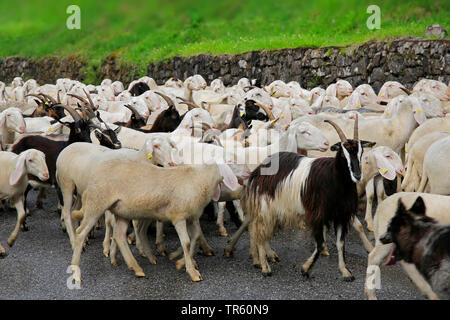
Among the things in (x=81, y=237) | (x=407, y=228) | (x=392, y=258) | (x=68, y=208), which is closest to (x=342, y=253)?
(x=392, y=258)

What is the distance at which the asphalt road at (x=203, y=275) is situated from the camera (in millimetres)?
5016

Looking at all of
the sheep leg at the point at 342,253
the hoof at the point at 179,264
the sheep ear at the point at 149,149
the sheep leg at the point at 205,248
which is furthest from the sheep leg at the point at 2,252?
the sheep leg at the point at 342,253

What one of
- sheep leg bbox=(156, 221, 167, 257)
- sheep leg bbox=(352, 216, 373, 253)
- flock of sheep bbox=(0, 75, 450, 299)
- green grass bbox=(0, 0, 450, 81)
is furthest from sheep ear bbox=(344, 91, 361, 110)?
sheep leg bbox=(156, 221, 167, 257)

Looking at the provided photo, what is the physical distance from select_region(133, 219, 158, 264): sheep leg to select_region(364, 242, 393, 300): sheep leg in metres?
2.07

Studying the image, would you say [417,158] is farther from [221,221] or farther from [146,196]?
[146,196]

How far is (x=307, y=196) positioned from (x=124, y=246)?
5.61 feet

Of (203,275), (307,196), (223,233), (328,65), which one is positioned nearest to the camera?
(307,196)

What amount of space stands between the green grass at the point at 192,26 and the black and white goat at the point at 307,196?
36.4ft

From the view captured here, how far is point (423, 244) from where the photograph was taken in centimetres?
422

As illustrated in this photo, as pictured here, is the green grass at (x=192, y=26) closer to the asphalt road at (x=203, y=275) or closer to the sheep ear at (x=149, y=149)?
the asphalt road at (x=203, y=275)

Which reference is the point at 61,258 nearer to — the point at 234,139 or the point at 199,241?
the point at 199,241

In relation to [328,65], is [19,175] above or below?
below

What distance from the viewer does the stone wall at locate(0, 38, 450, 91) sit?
1373 centimetres

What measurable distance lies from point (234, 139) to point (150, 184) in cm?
252
